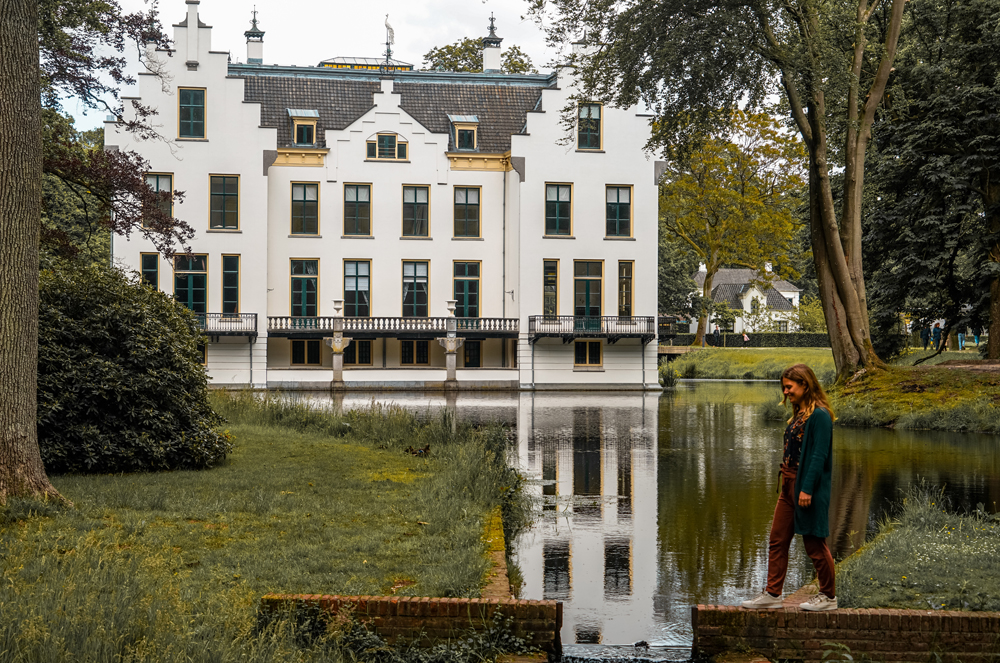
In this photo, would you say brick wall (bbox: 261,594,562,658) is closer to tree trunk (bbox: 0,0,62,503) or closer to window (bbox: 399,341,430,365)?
tree trunk (bbox: 0,0,62,503)

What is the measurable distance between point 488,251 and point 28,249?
34.3 metres

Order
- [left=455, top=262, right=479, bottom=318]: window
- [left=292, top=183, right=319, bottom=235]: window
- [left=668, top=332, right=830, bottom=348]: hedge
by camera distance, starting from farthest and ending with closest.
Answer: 1. [left=668, top=332, right=830, bottom=348]: hedge
2. [left=455, top=262, right=479, bottom=318]: window
3. [left=292, top=183, right=319, bottom=235]: window

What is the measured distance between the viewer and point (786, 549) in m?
6.65

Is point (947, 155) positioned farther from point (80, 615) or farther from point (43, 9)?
point (80, 615)

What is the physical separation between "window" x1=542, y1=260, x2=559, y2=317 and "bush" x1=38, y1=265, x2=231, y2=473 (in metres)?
29.8

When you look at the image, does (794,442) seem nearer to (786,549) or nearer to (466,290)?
(786,549)

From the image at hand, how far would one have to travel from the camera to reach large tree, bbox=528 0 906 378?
21094 mm

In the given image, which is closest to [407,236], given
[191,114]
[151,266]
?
[191,114]

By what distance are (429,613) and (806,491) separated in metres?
2.53

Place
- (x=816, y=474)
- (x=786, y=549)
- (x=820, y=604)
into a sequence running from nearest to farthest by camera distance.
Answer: (x=820, y=604) → (x=816, y=474) → (x=786, y=549)

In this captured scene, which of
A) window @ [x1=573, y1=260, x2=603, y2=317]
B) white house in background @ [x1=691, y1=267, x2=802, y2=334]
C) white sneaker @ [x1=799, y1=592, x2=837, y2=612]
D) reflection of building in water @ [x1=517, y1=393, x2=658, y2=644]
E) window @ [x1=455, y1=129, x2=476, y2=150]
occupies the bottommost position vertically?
reflection of building in water @ [x1=517, y1=393, x2=658, y2=644]

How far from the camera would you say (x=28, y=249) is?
8719mm

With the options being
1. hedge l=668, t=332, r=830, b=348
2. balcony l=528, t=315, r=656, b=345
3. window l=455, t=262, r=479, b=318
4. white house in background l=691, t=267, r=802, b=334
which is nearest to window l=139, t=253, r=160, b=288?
window l=455, t=262, r=479, b=318

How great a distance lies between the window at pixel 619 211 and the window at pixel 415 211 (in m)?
7.97
